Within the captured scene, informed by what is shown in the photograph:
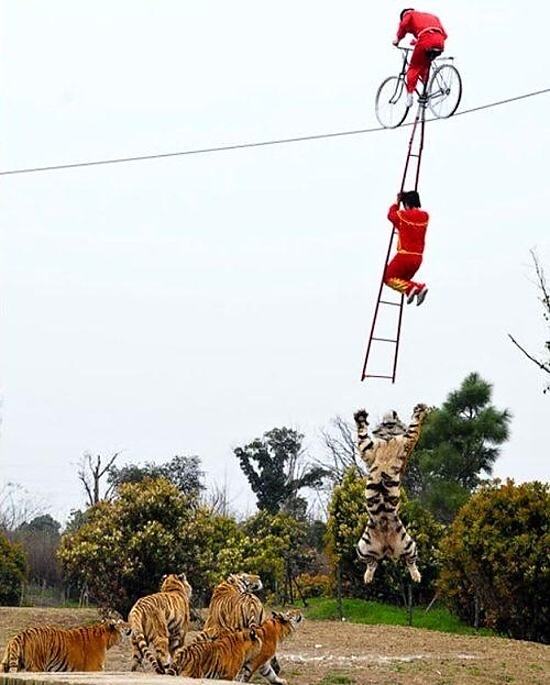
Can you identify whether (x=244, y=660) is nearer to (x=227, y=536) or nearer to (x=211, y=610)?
(x=211, y=610)

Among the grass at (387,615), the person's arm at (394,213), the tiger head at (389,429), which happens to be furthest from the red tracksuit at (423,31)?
the grass at (387,615)

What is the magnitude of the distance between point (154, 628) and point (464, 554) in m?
6.37

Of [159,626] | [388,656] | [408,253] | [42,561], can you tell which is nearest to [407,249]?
[408,253]

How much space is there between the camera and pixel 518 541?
15.5m

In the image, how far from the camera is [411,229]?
6141 mm

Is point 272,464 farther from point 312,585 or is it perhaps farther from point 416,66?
point 416,66

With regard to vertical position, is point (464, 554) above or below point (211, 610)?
above

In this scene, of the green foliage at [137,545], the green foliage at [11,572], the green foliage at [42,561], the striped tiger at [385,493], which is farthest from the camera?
the green foliage at [42,561]

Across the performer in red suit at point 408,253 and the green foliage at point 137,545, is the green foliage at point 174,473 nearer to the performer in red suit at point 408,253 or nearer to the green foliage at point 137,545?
the green foliage at point 137,545

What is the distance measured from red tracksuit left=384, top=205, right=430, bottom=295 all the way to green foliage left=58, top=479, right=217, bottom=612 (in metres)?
10.2

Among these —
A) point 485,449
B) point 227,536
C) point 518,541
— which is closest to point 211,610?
point 485,449

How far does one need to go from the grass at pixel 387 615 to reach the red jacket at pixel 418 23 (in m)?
11.9

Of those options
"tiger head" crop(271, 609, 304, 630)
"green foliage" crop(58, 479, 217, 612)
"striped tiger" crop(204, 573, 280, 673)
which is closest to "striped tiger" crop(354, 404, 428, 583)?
"tiger head" crop(271, 609, 304, 630)

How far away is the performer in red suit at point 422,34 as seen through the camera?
6.26 meters
